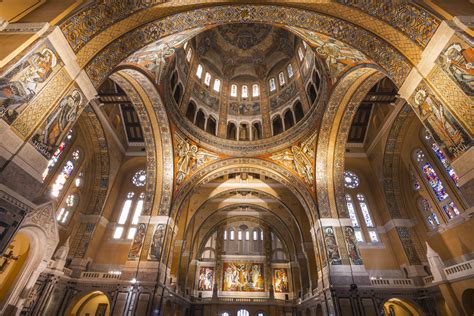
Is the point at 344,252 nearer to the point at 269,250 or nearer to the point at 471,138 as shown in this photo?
the point at 471,138

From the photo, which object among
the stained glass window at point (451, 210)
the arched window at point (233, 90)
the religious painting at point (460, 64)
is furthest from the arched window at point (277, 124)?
the religious painting at point (460, 64)

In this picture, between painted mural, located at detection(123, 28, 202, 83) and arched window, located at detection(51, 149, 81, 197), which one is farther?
arched window, located at detection(51, 149, 81, 197)

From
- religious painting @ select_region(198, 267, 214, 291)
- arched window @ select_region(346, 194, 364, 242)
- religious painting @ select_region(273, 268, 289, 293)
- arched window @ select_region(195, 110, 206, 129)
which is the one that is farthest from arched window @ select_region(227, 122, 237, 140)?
religious painting @ select_region(273, 268, 289, 293)

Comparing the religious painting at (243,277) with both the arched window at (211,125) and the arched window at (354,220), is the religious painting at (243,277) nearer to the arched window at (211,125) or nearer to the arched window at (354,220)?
the arched window at (354,220)

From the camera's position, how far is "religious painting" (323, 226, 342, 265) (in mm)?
11966

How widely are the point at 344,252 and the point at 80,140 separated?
56.8 ft

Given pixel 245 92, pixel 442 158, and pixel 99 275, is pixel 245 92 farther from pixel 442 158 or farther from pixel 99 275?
pixel 99 275

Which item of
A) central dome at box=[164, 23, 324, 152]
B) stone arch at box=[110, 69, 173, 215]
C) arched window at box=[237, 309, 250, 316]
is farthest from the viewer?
arched window at box=[237, 309, 250, 316]

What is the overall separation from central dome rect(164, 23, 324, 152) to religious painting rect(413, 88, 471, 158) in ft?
26.5

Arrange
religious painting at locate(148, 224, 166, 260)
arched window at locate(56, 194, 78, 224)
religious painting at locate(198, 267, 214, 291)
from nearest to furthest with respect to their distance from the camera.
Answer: religious painting at locate(148, 224, 166, 260)
arched window at locate(56, 194, 78, 224)
religious painting at locate(198, 267, 214, 291)

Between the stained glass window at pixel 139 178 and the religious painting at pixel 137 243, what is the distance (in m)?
5.59

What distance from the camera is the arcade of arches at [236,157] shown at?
550 cm

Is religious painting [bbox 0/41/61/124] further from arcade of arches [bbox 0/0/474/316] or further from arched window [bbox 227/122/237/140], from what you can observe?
arched window [bbox 227/122/237/140]

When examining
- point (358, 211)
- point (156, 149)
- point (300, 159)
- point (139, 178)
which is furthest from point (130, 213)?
point (358, 211)
